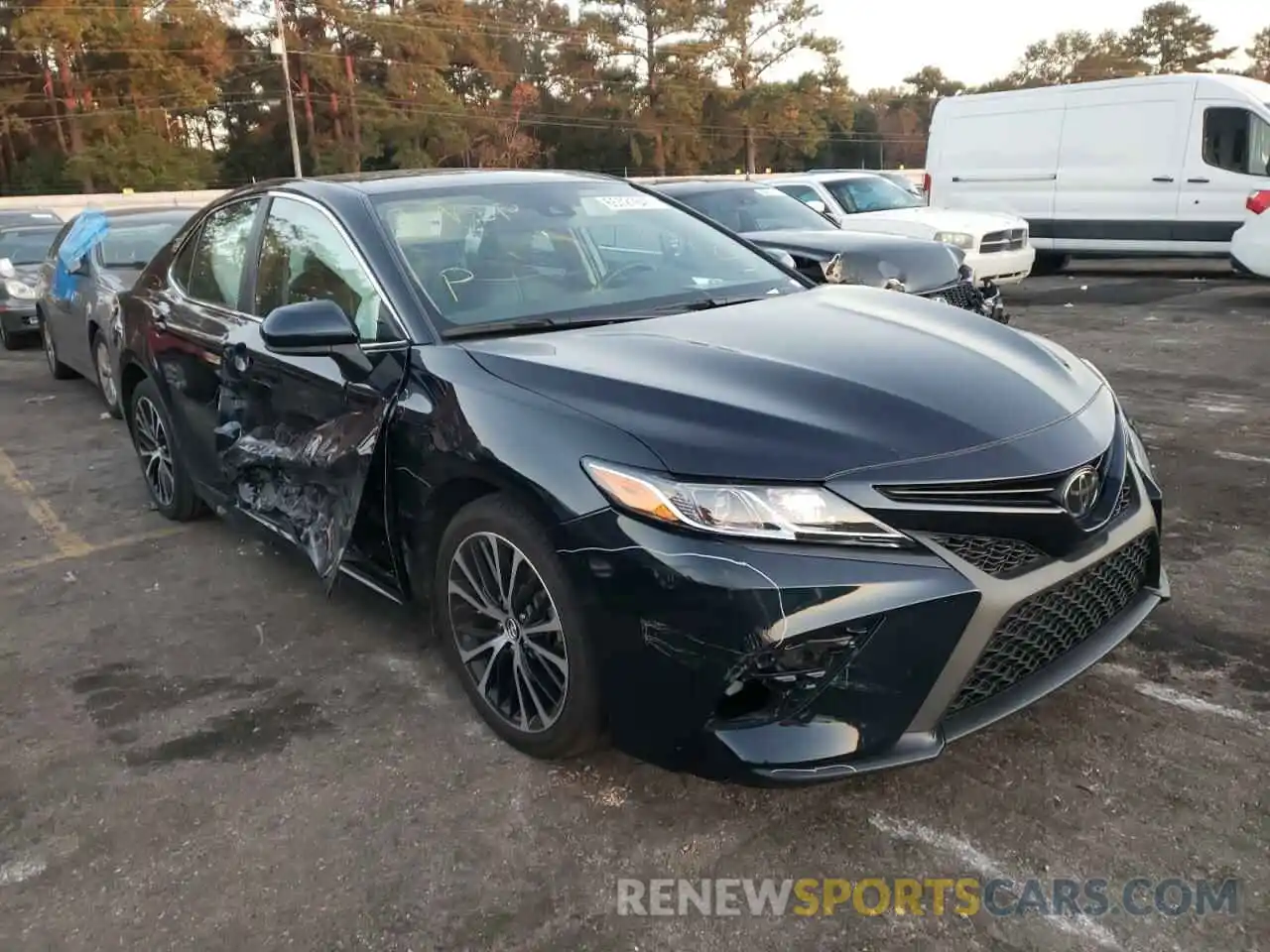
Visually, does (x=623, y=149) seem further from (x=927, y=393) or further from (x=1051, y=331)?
(x=927, y=393)

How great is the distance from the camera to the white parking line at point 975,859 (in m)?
2.22

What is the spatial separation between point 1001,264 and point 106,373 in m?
8.50

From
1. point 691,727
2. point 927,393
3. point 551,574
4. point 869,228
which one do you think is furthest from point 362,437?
point 869,228

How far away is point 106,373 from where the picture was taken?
743cm

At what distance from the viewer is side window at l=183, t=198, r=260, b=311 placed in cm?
422

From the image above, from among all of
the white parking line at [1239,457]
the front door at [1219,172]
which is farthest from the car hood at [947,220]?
the white parking line at [1239,457]

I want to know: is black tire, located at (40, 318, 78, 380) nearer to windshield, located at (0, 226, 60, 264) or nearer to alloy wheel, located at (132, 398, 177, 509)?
windshield, located at (0, 226, 60, 264)

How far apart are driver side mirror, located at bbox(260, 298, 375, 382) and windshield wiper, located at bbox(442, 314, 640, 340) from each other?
31 centimetres

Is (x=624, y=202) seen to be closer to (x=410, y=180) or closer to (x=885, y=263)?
(x=410, y=180)

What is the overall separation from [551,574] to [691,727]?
20.0 inches

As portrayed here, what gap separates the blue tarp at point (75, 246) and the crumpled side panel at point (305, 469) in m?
4.78

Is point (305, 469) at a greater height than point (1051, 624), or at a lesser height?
greater

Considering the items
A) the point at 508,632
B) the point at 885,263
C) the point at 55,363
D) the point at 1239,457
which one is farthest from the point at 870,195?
the point at 508,632

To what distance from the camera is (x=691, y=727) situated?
241 centimetres
